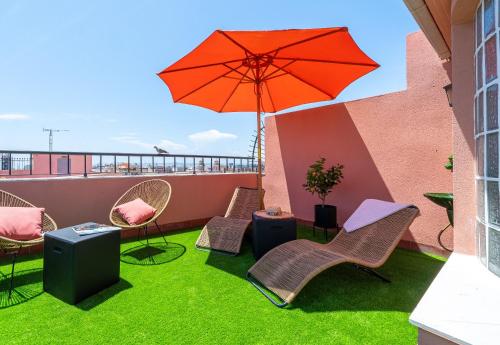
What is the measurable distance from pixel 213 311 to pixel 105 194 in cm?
304

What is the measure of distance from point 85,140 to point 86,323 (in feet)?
86.5

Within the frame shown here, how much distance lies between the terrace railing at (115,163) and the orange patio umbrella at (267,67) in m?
1.47

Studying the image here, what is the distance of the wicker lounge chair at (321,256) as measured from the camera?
2186mm

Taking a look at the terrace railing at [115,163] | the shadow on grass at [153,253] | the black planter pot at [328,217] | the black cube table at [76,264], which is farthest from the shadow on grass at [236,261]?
the terrace railing at [115,163]

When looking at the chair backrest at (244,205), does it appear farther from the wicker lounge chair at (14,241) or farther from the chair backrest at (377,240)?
Answer: the wicker lounge chair at (14,241)

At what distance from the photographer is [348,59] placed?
305cm

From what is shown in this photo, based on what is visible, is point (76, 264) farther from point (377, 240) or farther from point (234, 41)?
point (377, 240)

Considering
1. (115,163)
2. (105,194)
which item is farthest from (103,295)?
(115,163)

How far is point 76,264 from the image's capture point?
2.09 metres

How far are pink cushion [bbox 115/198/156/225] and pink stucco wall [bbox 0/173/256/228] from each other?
28.7 inches

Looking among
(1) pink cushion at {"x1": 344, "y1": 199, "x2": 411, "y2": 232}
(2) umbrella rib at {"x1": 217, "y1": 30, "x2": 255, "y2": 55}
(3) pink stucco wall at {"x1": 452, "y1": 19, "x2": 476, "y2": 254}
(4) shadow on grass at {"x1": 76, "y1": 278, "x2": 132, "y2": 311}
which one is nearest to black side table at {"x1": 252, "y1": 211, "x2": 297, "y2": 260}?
(1) pink cushion at {"x1": 344, "y1": 199, "x2": 411, "y2": 232}

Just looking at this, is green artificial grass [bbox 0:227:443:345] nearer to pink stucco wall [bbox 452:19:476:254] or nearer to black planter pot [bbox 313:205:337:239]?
pink stucco wall [bbox 452:19:476:254]

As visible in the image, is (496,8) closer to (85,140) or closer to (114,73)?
(114,73)

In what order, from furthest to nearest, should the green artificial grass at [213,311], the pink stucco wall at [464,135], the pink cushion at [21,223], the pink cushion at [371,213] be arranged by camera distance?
the pink cushion at [371,213] → the pink cushion at [21,223] → the pink stucco wall at [464,135] → the green artificial grass at [213,311]
